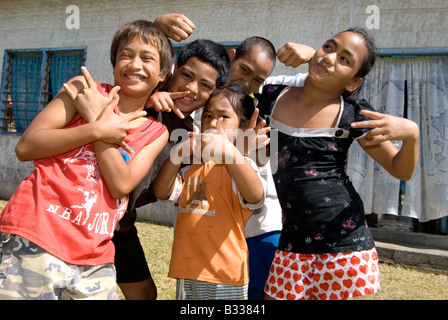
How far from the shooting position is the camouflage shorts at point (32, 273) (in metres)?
1.32

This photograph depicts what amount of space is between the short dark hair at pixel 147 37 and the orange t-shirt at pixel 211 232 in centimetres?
52

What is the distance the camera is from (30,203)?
1370 mm

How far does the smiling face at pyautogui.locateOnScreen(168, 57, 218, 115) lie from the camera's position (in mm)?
1906

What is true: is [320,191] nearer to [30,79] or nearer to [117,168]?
[117,168]

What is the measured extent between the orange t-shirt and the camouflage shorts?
460mm

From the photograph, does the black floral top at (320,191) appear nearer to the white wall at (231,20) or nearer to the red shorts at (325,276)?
the red shorts at (325,276)

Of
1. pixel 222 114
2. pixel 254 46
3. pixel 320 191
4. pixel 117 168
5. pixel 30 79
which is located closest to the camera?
pixel 117 168

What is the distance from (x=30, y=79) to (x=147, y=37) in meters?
6.04

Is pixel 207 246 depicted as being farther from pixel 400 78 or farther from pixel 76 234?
pixel 400 78

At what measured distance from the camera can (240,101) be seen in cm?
192

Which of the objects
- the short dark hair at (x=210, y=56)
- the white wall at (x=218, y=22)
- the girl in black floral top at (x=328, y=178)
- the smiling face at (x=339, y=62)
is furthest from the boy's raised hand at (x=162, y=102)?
the white wall at (x=218, y=22)

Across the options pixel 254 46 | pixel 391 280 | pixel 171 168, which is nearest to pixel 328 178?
pixel 171 168

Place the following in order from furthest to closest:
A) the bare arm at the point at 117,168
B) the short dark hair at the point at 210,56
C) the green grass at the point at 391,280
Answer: the green grass at the point at 391,280, the short dark hair at the point at 210,56, the bare arm at the point at 117,168

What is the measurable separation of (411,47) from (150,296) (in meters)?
4.08
